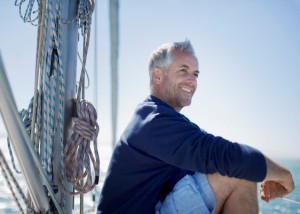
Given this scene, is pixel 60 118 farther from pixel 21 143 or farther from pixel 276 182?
pixel 276 182

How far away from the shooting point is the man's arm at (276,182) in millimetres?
1459

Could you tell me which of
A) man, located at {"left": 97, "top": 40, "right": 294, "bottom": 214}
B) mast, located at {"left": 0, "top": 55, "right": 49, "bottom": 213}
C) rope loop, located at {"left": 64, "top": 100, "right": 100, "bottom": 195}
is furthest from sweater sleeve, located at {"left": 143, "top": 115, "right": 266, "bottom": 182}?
mast, located at {"left": 0, "top": 55, "right": 49, "bottom": 213}

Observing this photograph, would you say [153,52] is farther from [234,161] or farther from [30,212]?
[30,212]

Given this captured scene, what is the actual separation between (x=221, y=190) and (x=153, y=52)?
3.45 ft

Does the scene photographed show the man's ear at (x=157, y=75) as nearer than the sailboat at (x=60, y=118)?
No

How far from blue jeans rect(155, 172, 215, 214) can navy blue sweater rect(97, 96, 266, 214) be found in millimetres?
80

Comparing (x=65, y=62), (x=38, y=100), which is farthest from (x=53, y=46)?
(x=38, y=100)

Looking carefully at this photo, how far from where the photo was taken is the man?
1.43 m

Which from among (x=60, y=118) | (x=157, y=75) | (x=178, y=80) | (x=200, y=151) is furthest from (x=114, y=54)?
(x=200, y=151)

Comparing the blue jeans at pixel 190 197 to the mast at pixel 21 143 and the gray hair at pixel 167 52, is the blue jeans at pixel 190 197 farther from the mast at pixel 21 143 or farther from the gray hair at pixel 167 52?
the gray hair at pixel 167 52

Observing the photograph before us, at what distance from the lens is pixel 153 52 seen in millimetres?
2115

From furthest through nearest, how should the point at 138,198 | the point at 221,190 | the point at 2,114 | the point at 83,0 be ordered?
the point at 83,0
the point at 138,198
the point at 221,190
the point at 2,114

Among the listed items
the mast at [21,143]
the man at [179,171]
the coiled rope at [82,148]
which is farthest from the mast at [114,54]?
the mast at [21,143]

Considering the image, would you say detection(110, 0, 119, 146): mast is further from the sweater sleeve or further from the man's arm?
the man's arm
